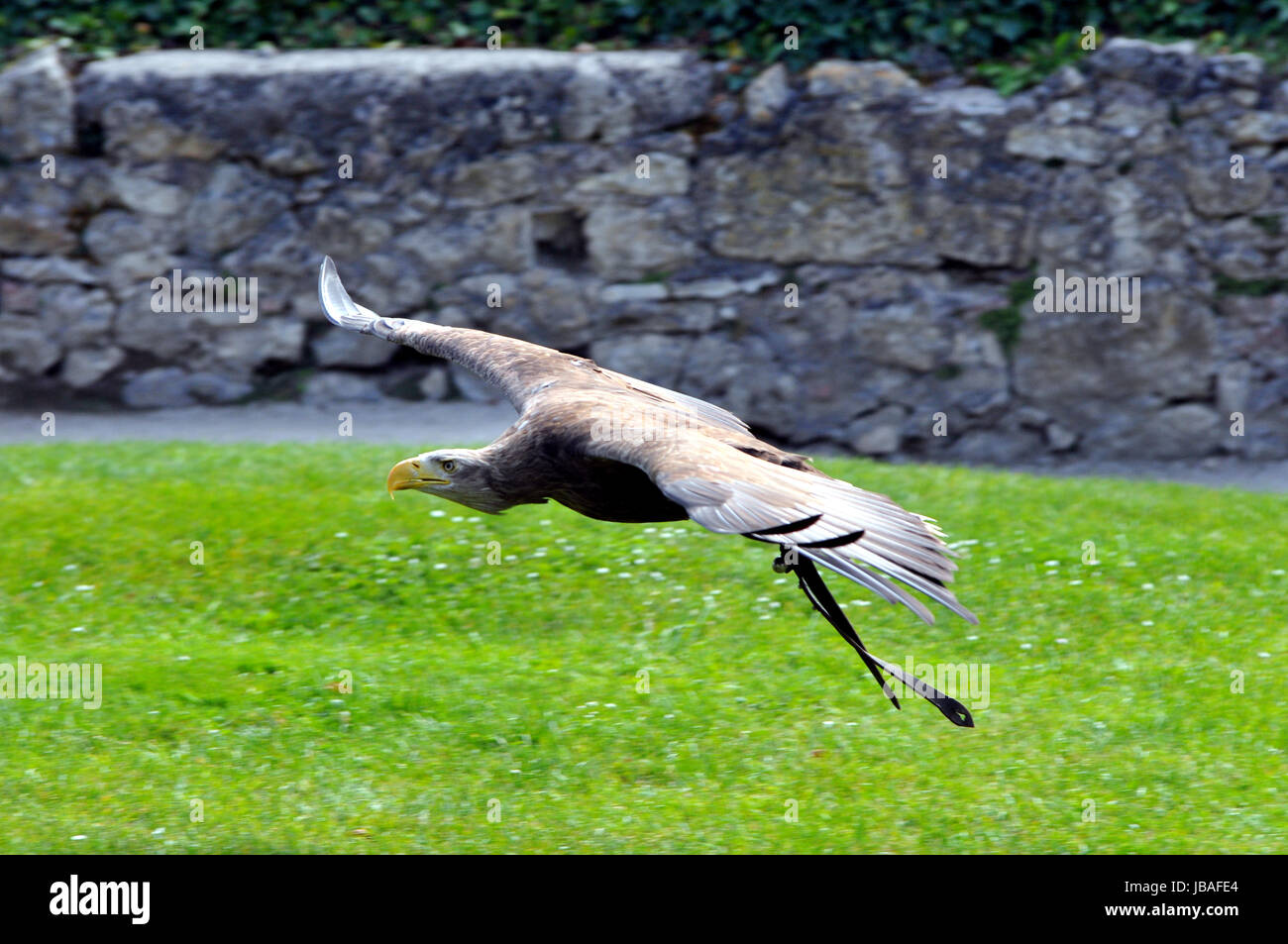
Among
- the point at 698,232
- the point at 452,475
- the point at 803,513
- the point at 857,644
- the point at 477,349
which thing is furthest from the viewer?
the point at 698,232

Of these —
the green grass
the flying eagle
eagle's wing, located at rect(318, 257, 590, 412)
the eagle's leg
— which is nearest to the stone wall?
the green grass

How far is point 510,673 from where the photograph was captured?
6965 mm

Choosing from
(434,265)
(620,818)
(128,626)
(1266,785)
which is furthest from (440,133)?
(1266,785)

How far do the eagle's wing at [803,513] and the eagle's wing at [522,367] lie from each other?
1.97 ft

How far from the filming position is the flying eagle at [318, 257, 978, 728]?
13.4ft

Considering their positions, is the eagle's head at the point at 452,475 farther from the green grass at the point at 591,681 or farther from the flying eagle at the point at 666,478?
the green grass at the point at 591,681

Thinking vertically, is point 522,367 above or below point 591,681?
above

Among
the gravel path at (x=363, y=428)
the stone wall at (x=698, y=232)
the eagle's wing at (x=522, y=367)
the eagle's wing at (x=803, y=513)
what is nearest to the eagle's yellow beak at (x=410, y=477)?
the eagle's wing at (x=522, y=367)

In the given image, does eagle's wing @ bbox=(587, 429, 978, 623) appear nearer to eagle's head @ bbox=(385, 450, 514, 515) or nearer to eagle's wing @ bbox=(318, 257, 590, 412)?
eagle's head @ bbox=(385, 450, 514, 515)

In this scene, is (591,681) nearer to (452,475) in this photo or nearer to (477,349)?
(477,349)

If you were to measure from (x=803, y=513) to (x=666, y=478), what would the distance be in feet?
1.33

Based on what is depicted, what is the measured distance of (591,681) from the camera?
6922 millimetres

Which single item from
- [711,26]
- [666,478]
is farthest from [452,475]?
[711,26]

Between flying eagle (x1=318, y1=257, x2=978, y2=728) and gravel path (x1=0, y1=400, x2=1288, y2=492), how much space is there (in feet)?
15.5
